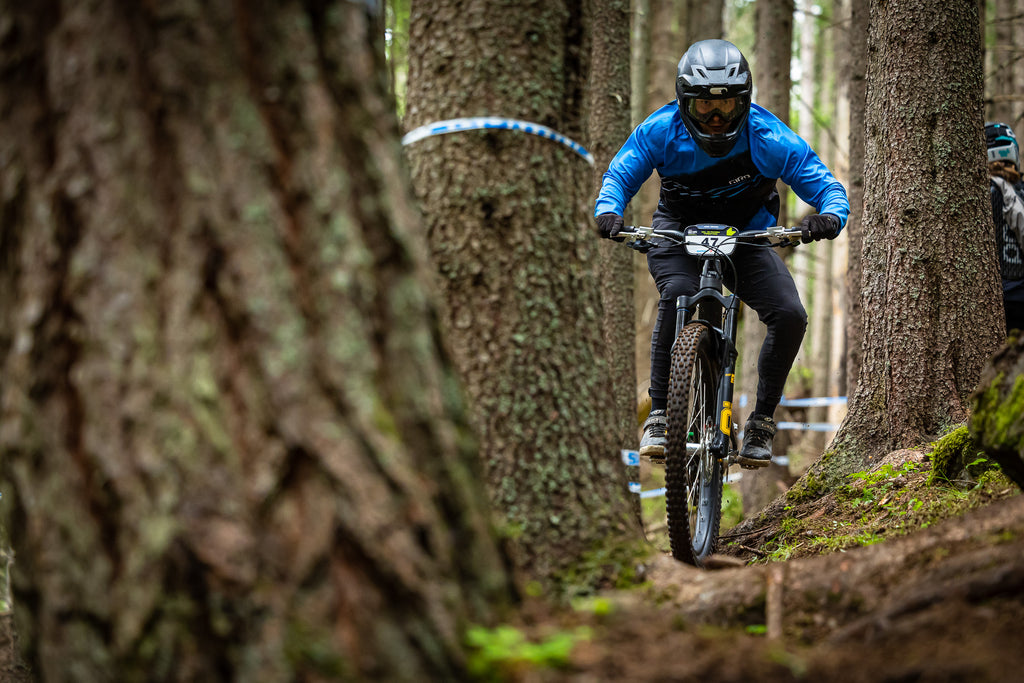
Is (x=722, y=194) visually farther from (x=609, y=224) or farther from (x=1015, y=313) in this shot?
(x=1015, y=313)

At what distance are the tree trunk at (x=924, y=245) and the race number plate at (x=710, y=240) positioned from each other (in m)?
1.37

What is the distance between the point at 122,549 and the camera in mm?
1667

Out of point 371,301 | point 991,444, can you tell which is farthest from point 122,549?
point 991,444

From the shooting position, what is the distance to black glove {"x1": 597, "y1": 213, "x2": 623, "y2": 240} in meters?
4.21

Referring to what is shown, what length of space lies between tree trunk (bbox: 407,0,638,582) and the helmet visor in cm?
158

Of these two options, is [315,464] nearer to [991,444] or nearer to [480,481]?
[480,481]

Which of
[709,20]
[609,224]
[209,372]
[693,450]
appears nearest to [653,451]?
[693,450]

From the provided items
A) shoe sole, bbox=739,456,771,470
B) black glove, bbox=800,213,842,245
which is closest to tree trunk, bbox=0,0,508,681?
black glove, bbox=800,213,842,245

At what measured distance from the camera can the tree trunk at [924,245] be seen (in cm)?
482

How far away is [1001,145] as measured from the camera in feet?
20.6

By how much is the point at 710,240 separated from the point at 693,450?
3.39ft

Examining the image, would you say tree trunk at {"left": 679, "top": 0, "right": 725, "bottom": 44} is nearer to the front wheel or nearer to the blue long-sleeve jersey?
the blue long-sleeve jersey

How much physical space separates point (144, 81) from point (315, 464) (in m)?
0.83

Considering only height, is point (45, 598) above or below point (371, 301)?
below
